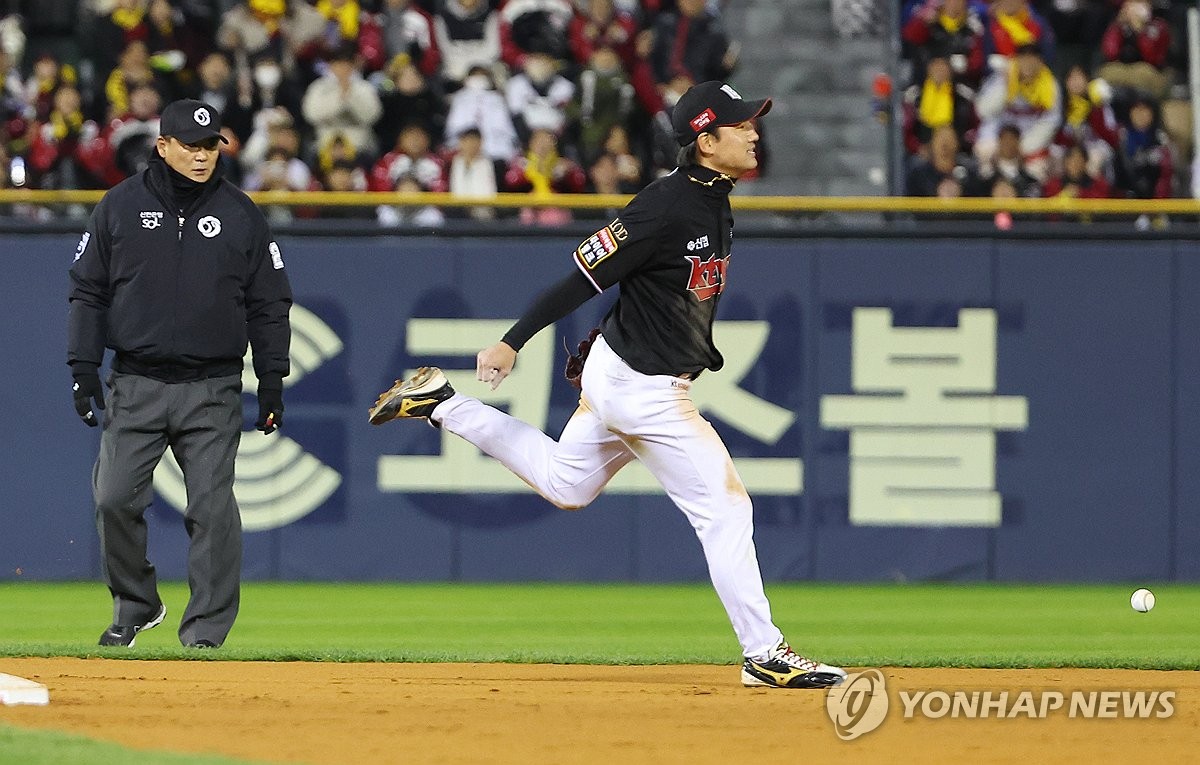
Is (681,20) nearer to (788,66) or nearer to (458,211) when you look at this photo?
(788,66)

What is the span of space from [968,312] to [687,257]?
243 inches

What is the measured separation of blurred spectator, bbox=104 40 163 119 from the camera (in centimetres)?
1514

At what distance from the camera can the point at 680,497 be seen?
7.36m

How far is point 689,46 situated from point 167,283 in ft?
27.7

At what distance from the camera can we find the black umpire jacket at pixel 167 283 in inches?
330

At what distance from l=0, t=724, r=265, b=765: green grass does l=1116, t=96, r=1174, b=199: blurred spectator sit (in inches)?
455

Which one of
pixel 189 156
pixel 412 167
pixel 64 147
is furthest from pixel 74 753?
pixel 64 147

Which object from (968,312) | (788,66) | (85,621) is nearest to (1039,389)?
(968,312)

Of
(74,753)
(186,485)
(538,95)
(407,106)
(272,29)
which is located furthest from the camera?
(272,29)

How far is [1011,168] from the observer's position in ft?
49.3

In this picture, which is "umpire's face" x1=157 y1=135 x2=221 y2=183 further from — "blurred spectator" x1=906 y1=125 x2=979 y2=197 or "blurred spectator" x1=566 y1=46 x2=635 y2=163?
"blurred spectator" x1=906 y1=125 x2=979 y2=197

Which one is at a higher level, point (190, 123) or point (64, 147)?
point (64, 147)

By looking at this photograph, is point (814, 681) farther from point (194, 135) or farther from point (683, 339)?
point (194, 135)

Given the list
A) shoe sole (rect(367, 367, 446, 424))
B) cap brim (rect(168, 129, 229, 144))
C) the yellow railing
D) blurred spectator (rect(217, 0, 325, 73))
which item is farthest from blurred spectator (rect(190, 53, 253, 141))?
shoe sole (rect(367, 367, 446, 424))
